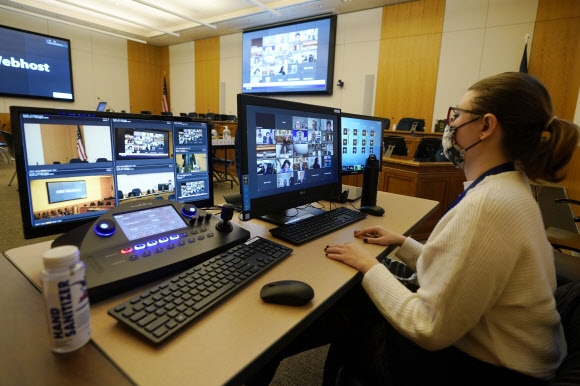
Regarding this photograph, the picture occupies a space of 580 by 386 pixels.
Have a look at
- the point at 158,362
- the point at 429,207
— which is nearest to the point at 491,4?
the point at 429,207

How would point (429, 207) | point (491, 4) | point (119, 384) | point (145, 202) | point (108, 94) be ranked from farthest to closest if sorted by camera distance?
point (108, 94) → point (491, 4) → point (429, 207) → point (145, 202) → point (119, 384)

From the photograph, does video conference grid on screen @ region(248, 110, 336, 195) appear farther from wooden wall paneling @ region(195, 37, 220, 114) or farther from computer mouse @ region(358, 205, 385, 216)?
wooden wall paneling @ region(195, 37, 220, 114)

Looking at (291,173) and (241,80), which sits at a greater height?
(241,80)

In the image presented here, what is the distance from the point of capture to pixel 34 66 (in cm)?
775

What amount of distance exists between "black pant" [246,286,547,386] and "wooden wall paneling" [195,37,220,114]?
8.84m

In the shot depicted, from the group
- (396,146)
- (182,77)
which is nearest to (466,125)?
(396,146)

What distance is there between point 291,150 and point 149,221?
66 centimetres

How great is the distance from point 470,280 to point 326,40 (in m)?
7.01

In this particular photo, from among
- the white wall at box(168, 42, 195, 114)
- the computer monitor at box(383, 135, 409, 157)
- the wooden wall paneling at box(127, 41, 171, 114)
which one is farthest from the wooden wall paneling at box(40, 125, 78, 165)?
the wooden wall paneling at box(127, 41, 171, 114)

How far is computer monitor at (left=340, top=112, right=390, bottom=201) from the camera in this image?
6.06ft

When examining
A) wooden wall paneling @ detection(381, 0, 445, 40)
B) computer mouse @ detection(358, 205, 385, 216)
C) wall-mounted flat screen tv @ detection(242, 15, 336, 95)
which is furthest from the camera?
wall-mounted flat screen tv @ detection(242, 15, 336, 95)

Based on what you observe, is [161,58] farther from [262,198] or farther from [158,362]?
[158,362]

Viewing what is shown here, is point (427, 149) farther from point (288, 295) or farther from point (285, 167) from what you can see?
point (288, 295)

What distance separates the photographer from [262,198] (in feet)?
4.11
